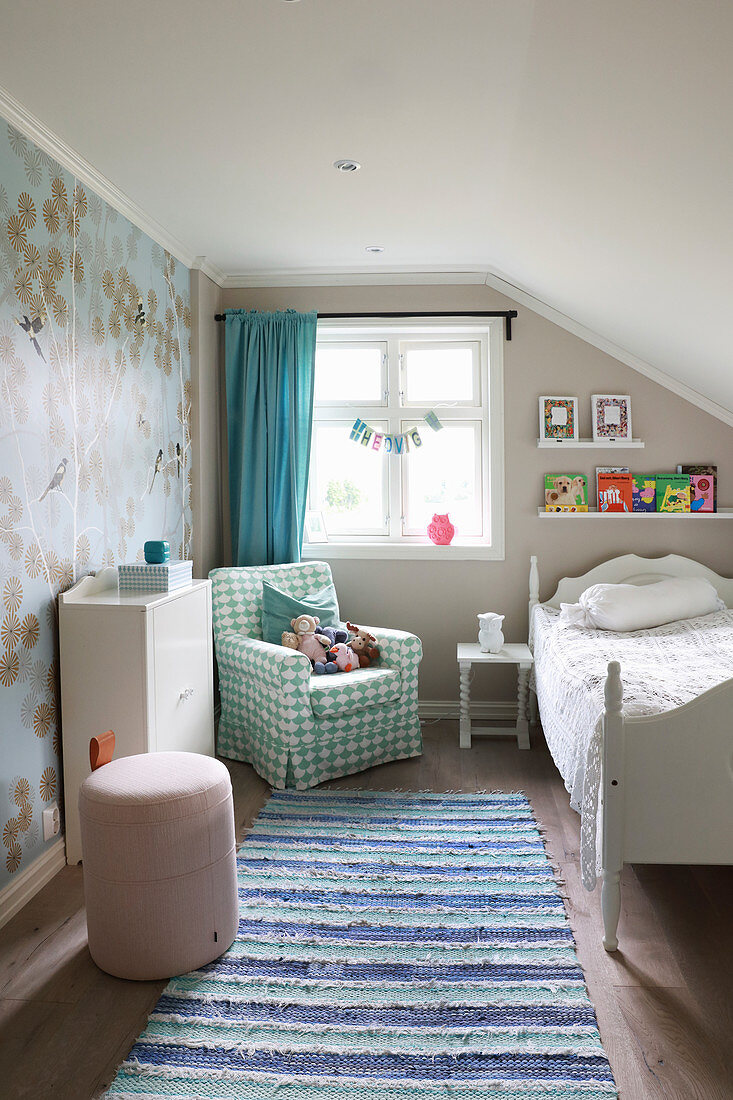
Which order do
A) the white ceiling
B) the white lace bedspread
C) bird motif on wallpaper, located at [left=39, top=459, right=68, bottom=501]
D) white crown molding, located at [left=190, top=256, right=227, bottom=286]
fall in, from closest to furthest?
the white ceiling < the white lace bedspread < bird motif on wallpaper, located at [left=39, top=459, right=68, bottom=501] < white crown molding, located at [left=190, top=256, right=227, bottom=286]

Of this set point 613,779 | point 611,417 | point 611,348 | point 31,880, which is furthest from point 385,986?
point 611,348

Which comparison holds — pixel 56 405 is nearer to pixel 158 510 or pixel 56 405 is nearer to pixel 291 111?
pixel 158 510

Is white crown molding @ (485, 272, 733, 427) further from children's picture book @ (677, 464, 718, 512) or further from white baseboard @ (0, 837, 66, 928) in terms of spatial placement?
white baseboard @ (0, 837, 66, 928)

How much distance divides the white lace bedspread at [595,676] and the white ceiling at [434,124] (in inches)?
46.5

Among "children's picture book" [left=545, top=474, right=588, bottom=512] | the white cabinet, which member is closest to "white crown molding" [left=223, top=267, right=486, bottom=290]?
"children's picture book" [left=545, top=474, right=588, bottom=512]

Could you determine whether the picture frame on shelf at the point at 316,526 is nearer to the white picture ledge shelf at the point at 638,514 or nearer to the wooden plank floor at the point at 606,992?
the white picture ledge shelf at the point at 638,514

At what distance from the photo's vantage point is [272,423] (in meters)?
4.16

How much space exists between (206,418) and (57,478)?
1540mm

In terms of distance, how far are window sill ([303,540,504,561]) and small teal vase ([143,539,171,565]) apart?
4.46 feet

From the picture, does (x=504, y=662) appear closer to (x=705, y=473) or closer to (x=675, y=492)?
(x=675, y=492)

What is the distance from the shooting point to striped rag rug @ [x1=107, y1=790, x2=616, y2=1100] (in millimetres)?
1685

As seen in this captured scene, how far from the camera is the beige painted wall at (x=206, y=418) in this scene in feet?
13.0

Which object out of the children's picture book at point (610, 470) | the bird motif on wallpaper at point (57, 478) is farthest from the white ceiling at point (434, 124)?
the bird motif on wallpaper at point (57, 478)

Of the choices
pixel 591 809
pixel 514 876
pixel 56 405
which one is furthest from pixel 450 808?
pixel 56 405
